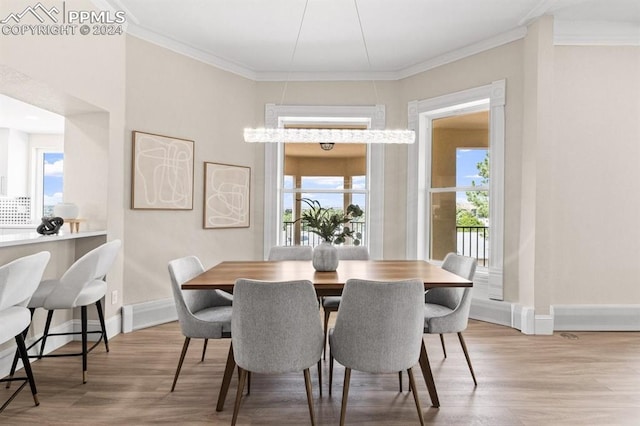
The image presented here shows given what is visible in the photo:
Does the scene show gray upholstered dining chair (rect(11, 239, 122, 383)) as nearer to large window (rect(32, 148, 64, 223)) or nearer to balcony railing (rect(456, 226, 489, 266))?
balcony railing (rect(456, 226, 489, 266))

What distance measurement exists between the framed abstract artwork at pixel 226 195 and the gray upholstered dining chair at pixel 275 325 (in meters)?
2.78

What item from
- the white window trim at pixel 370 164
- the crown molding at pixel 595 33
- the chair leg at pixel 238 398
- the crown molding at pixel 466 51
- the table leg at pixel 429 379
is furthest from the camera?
the white window trim at pixel 370 164

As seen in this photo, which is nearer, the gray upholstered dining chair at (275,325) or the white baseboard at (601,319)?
the gray upholstered dining chair at (275,325)

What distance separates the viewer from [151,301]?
13.4 feet

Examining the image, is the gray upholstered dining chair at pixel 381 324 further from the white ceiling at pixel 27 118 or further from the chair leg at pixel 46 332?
the white ceiling at pixel 27 118

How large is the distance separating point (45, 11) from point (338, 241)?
2749 mm

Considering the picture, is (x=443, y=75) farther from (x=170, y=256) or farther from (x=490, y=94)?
(x=170, y=256)

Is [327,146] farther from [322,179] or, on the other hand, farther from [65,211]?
[65,211]

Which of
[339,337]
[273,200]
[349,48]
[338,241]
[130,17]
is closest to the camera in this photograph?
[339,337]

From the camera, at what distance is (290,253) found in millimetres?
3758

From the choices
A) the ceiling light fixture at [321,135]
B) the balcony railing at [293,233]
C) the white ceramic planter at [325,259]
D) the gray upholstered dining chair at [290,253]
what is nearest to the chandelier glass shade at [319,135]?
the ceiling light fixture at [321,135]

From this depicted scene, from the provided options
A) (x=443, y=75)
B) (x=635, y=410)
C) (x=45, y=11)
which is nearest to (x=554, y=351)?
(x=635, y=410)

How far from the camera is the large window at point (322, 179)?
17.1ft

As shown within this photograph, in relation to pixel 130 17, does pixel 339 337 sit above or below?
below
